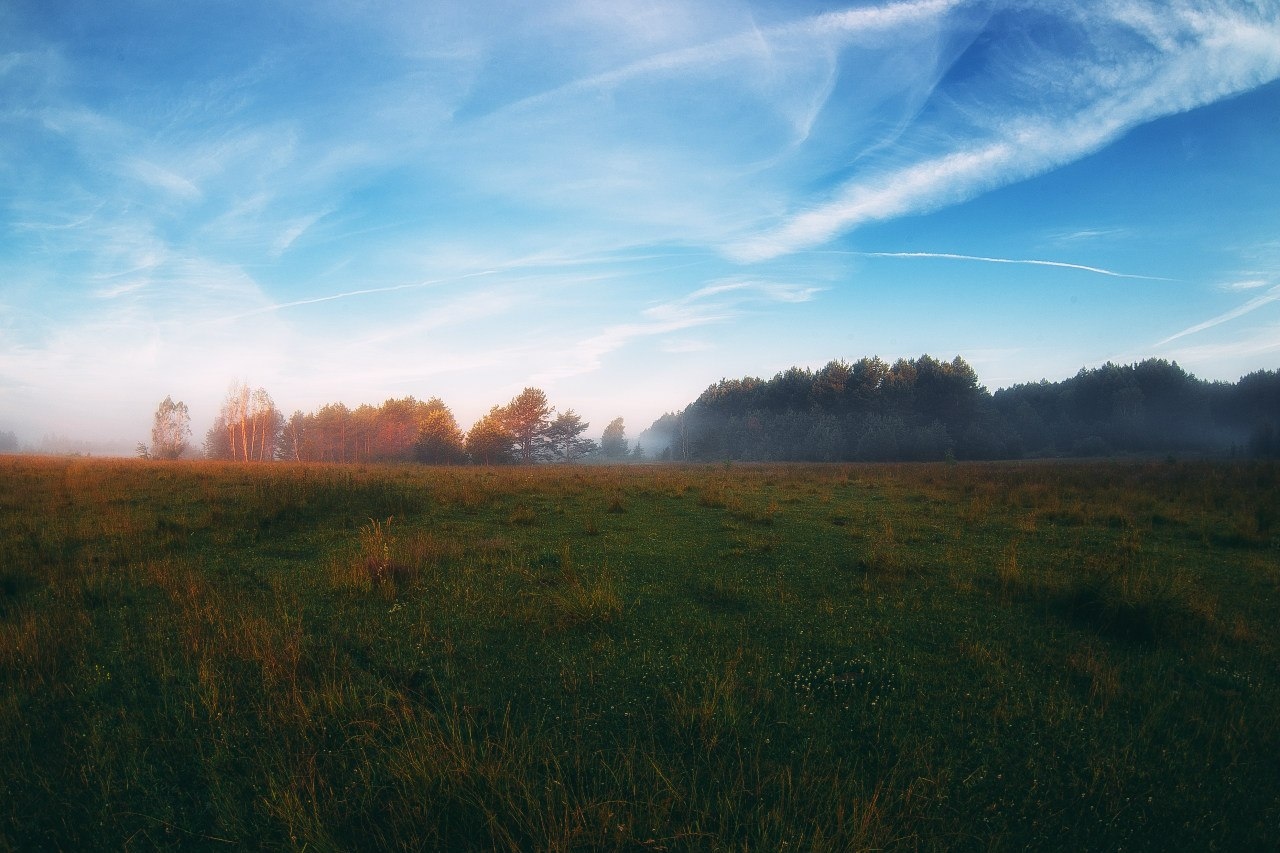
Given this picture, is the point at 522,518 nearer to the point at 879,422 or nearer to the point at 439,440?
the point at 439,440

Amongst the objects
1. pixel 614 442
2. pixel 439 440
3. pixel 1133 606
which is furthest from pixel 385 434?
pixel 1133 606

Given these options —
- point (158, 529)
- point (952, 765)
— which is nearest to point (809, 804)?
point (952, 765)

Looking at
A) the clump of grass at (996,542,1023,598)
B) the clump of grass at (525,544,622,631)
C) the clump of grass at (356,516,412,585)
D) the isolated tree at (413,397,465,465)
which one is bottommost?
the clump of grass at (996,542,1023,598)

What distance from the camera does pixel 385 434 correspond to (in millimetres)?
73062

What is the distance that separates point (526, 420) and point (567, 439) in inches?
305

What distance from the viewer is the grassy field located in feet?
9.36

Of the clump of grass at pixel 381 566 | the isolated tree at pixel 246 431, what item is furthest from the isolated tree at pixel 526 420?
the clump of grass at pixel 381 566

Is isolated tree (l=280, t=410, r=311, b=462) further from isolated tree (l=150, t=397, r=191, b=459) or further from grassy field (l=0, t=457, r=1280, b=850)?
grassy field (l=0, t=457, r=1280, b=850)

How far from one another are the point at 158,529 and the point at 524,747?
11.3 meters

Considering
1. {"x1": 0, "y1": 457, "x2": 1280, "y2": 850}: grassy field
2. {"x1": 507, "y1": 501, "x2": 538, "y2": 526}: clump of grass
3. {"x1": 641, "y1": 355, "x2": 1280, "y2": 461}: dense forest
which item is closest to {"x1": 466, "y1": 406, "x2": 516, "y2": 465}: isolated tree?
{"x1": 641, "y1": 355, "x2": 1280, "y2": 461}: dense forest

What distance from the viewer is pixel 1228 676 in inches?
175

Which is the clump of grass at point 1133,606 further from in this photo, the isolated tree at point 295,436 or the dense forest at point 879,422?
the isolated tree at point 295,436

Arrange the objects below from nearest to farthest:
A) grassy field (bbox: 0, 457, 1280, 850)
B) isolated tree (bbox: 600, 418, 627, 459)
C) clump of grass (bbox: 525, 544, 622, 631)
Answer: grassy field (bbox: 0, 457, 1280, 850), clump of grass (bbox: 525, 544, 622, 631), isolated tree (bbox: 600, 418, 627, 459)

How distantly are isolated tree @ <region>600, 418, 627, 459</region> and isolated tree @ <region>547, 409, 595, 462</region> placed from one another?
4873cm
